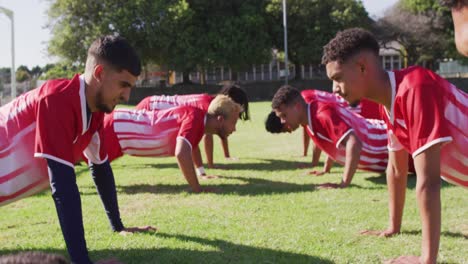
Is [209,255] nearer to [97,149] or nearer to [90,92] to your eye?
[97,149]

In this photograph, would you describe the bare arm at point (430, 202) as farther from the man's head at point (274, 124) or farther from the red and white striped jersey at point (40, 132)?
the man's head at point (274, 124)

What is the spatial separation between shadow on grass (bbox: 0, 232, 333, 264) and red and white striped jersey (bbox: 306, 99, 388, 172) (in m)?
2.92

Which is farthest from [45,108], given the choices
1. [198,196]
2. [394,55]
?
[394,55]

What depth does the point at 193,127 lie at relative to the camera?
21.0 ft

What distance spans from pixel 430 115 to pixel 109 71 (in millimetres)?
2091

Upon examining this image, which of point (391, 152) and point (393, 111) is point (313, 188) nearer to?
point (391, 152)

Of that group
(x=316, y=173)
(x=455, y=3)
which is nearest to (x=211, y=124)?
(x=316, y=173)

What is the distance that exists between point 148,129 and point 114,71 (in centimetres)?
352

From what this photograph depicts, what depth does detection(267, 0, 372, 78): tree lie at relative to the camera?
1688 inches

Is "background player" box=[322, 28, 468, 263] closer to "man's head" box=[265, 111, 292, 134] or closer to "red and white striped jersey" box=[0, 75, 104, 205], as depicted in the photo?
"red and white striped jersey" box=[0, 75, 104, 205]

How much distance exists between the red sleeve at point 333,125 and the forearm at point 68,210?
394 cm

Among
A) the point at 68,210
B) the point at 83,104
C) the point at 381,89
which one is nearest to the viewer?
the point at 68,210

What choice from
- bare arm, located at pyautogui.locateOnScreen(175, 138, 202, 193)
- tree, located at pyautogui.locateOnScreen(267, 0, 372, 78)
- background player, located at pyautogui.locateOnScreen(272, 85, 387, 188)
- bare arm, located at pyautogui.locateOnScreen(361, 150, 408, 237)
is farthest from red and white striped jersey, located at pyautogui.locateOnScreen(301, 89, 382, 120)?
tree, located at pyautogui.locateOnScreen(267, 0, 372, 78)

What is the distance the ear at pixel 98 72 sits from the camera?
3.42m
